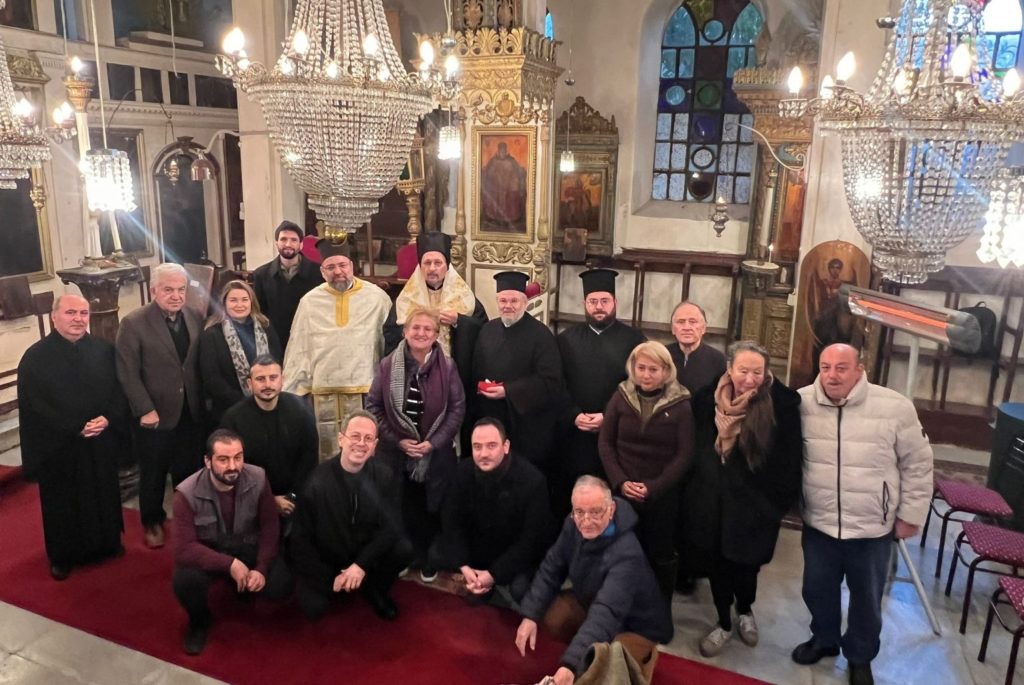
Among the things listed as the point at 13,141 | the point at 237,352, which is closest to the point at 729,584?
the point at 237,352

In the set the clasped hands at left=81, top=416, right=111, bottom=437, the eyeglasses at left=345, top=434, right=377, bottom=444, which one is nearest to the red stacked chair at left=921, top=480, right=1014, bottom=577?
the eyeglasses at left=345, top=434, right=377, bottom=444

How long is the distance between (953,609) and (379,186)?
4006 mm

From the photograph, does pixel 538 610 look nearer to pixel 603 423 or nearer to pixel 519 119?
pixel 603 423

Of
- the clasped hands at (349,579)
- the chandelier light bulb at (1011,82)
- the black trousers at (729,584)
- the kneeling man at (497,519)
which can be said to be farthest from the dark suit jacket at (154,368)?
the chandelier light bulb at (1011,82)

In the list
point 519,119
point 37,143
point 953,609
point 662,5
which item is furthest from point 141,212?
point 953,609

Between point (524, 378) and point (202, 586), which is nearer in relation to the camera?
point (202, 586)

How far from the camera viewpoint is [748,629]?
4.11 m

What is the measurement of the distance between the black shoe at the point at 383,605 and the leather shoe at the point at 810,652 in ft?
7.07

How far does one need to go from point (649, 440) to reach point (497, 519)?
0.92 metres

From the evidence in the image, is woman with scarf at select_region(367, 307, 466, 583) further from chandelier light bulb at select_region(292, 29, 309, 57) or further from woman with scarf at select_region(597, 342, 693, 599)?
chandelier light bulb at select_region(292, 29, 309, 57)

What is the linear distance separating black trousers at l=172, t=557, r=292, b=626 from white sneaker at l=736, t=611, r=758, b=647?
247 cm

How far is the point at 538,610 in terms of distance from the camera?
3.79 meters

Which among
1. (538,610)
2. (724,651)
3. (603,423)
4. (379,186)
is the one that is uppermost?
(379,186)

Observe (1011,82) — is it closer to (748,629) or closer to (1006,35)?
(748,629)
